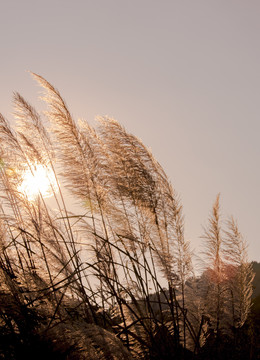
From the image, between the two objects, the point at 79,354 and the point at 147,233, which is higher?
the point at 147,233

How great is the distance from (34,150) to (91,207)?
Result: 849mm

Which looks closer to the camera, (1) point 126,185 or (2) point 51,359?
(2) point 51,359

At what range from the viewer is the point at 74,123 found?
2.73 meters

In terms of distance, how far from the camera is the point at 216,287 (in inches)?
109

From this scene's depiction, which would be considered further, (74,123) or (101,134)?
(101,134)

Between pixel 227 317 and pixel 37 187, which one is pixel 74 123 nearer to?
pixel 37 187

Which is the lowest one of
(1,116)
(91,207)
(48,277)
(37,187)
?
(48,277)

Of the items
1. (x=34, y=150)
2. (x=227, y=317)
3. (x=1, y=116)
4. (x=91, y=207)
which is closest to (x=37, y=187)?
(x=34, y=150)

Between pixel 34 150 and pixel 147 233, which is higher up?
pixel 34 150

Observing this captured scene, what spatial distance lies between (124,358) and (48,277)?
1087 millimetres

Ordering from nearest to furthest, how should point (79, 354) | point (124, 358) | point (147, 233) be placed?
point (124, 358)
point (79, 354)
point (147, 233)

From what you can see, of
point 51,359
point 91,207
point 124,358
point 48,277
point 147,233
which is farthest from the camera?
point 91,207

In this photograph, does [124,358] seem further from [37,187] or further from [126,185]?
[37,187]

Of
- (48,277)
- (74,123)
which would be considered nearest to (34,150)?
(74,123)
